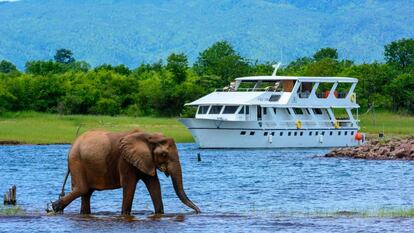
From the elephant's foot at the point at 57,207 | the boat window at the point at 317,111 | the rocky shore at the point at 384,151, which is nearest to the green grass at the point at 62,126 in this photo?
the boat window at the point at 317,111

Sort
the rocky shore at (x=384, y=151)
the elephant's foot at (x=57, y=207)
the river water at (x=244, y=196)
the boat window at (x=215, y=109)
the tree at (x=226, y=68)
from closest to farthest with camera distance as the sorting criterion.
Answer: the river water at (x=244, y=196), the elephant's foot at (x=57, y=207), the rocky shore at (x=384, y=151), the boat window at (x=215, y=109), the tree at (x=226, y=68)

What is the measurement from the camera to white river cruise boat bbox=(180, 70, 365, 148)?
2990 inches

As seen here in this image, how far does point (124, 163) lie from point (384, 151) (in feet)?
117

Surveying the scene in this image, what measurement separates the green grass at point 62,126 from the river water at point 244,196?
19.0 feet

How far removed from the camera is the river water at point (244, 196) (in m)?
29.0

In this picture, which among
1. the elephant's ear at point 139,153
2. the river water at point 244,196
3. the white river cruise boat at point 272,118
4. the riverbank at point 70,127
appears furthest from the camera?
the white river cruise boat at point 272,118

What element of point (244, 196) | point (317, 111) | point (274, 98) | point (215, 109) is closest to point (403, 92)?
point (317, 111)

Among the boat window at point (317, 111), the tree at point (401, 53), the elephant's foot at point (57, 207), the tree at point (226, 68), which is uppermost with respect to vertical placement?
the tree at point (401, 53)

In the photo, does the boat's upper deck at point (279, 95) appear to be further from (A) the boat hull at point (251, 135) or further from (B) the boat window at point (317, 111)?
(A) the boat hull at point (251, 135)

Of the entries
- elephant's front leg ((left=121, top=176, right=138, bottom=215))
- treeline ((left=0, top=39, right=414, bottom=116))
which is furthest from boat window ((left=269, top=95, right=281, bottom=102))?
elephant's front leg ((left=121, top=176, right=138, bottom=215))

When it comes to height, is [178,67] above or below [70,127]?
above

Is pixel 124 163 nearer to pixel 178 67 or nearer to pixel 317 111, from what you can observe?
pixel 317 111

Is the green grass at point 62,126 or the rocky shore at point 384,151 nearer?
the rocky shore at point 384,151

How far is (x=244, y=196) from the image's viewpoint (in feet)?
130
